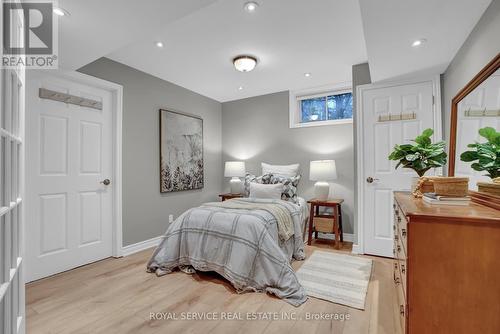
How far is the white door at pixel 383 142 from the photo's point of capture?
9.36ft

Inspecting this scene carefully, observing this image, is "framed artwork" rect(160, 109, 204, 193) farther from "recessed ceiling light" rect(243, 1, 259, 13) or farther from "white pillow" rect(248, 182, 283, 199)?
"recessed ceiling light" rect(243, 1, 259, 13)

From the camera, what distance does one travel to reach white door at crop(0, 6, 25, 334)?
908 mm

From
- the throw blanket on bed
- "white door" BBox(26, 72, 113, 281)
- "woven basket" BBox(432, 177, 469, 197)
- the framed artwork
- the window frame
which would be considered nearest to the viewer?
"woven basket" BBox(432, 177, 469, 197)

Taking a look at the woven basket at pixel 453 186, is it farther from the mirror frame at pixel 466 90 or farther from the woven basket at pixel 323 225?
the woven basket at pixel 323 225

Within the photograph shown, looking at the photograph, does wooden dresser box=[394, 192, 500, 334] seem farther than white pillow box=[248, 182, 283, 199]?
No

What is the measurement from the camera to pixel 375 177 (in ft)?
10.00

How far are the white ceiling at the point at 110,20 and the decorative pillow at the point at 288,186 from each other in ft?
8.02

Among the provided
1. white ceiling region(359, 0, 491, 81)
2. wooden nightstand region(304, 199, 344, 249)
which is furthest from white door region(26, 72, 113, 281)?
white ceiling region(359, 0, 491, 81)


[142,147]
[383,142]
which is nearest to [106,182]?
[142,147]

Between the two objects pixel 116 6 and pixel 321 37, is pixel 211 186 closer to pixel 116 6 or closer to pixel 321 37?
pixel 321 37

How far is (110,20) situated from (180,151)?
91.8 inches

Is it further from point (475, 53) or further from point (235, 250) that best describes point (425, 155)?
point (235, 250)

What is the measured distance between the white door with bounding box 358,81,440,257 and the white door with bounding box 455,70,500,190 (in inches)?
32.2

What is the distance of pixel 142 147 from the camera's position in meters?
3.35
